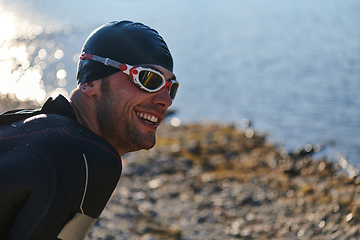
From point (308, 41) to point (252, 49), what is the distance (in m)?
8.33

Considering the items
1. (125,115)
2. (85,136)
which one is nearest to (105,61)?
(125,115)

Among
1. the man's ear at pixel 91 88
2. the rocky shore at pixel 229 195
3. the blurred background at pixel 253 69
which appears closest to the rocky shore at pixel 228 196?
the rocky shore at pixel 229 195

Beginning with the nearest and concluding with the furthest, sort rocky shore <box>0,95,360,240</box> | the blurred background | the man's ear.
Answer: the man's ear < rocky shore <box>0,95,360,240</box> < the blurred background

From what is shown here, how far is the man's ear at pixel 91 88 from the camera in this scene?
314 centimetres

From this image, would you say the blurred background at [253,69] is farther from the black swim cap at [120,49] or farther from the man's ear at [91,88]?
the man's ear at [91,88]

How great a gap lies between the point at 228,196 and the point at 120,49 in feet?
31.4

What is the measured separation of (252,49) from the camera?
155ft

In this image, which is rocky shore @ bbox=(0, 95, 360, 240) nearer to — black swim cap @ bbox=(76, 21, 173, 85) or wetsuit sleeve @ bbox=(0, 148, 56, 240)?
black swim cap @ bbox=(76, 21, 173, 85)

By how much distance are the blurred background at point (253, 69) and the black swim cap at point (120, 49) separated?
47.4 ft

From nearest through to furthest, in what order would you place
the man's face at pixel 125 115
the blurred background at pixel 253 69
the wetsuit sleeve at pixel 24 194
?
the wetsuit sleeve at pixel 24 194 < the man's face at pixel 125 115 < the blurred background at pixel 253 69

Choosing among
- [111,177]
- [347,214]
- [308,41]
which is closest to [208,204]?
[347,214]

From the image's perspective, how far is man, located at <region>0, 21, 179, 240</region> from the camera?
7.14 feet

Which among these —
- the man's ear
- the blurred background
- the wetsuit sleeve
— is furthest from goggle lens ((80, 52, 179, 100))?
the blurred background

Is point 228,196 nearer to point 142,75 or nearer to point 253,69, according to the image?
point 142,75
